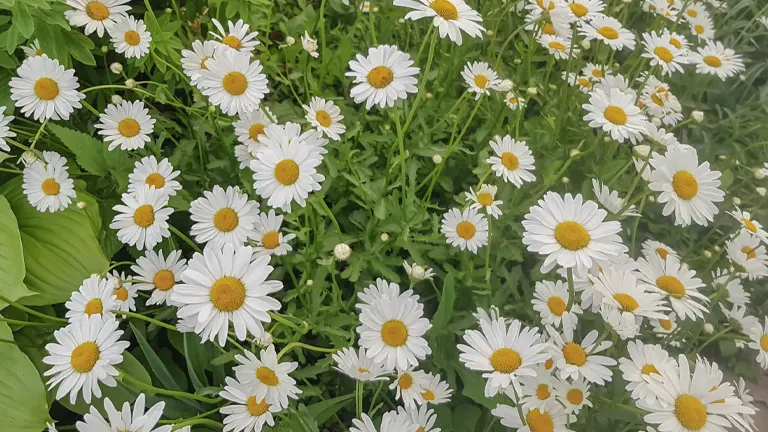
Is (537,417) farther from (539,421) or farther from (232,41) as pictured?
(232,41)

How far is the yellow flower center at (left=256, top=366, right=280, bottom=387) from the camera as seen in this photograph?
1.06m

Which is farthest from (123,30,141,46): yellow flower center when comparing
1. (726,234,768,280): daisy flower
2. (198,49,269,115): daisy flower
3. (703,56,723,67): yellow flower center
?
(703,56,723,67): yellow flower center

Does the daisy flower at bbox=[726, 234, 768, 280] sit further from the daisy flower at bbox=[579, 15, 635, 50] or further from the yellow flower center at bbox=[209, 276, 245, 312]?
the yellow flower center at bbox=[209, 276, 245, 312]

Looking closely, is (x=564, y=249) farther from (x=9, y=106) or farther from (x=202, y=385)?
(x=9, y=106)

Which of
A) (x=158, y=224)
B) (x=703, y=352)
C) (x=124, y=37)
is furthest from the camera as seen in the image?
(x=703, y=352)

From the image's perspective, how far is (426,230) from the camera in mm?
1554

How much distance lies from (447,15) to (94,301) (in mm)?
1025

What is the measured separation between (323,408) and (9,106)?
123 centimetres

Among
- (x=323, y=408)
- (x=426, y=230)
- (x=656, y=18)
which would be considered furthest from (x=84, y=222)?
(x=656, y=18)

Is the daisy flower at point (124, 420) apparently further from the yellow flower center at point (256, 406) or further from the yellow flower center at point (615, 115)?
the yellow flower center at point (615, 115)

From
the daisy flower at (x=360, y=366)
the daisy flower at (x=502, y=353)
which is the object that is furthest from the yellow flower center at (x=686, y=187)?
the daisy flower at (x=360, y=366)

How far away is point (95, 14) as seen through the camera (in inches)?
57.4

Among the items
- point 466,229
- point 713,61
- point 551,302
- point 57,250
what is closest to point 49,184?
point 57,250

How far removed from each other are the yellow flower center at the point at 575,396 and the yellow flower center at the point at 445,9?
89 centimetres
